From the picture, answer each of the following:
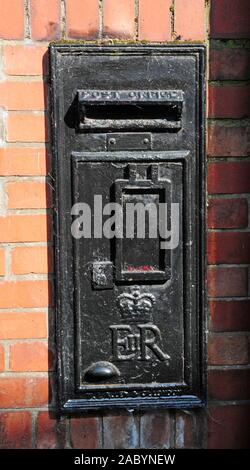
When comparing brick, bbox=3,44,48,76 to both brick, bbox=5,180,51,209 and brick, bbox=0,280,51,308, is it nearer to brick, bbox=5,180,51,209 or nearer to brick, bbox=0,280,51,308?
brick, bbox=5,180,51,209

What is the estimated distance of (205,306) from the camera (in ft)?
5.20

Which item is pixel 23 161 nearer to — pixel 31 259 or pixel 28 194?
pixel 28 194

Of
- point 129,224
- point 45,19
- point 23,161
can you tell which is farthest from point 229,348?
point 45,19

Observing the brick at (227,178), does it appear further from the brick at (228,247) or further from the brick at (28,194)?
the brick at (28,194)

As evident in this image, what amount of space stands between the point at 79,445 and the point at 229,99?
1.05 metres

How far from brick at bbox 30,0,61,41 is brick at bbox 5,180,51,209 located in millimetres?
385

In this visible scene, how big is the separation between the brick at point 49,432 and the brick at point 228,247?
63 centimetres

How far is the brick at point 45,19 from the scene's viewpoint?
1.50 metres

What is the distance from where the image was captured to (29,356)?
1.59 m

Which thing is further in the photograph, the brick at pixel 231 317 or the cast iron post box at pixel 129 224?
the brick at pixel 231 317

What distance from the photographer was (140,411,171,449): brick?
1622 mm

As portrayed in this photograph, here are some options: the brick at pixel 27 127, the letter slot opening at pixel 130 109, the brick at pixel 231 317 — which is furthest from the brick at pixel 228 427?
the brick at pixel 27 127

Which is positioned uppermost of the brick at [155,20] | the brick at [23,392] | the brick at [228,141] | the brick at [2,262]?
the brick at [155,20]

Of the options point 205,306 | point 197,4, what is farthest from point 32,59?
point 205,306
